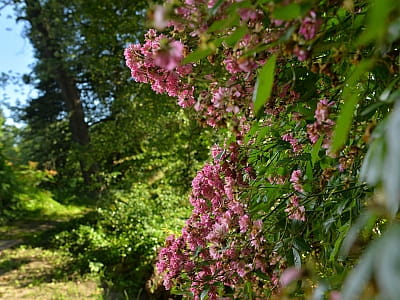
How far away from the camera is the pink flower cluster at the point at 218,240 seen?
105cm

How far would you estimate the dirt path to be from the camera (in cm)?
447

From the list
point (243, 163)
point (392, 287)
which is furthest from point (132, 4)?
point (392, 287)

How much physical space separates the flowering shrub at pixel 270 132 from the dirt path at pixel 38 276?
3374mm

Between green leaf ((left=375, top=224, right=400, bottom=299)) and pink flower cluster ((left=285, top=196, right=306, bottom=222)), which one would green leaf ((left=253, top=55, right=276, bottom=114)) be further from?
pink flower cluster ((left=285, top=196, right=306, bottom=222))

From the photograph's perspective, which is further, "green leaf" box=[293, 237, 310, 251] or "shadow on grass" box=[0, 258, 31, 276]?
"shadow on grass" box=[0, 258, 31, 276]

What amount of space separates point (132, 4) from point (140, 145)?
179 cm

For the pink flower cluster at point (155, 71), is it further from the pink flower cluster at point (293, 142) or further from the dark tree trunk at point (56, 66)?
the dark tree trunk at point (56, 66)

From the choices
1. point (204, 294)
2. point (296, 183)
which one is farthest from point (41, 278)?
point (296, 183)

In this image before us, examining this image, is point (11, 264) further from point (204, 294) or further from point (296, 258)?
point (296, 258)

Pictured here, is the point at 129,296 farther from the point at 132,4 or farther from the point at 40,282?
the point at 132,4

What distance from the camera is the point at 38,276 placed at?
16.9 feet

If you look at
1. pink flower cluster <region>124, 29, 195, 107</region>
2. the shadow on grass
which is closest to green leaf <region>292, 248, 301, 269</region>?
pink flower cluster <region>124, 29, 195, 107</region>

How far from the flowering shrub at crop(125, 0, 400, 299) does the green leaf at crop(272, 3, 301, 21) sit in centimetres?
8

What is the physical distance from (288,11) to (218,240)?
764mm
